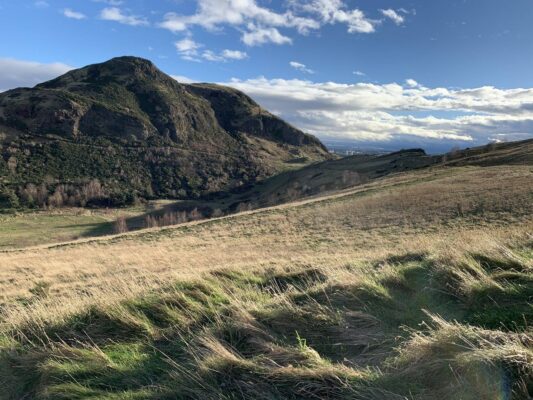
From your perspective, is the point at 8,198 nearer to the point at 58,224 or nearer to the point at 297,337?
the point at 58,224

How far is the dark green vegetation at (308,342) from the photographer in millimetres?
3486

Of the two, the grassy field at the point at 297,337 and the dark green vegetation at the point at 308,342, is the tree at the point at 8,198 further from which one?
the dark green vegetation at the point at 308,342

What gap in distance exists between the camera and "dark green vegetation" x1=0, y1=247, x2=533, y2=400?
3486mm

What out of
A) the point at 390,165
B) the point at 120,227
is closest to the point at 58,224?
the point at 120,227

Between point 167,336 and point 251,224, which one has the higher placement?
point 167,336

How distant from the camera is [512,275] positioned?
19.0 ft

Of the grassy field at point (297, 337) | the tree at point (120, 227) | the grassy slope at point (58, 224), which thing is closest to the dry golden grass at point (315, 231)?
the grassy field at point (297, 337)

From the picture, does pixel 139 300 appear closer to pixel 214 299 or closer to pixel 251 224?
pixel 214 299

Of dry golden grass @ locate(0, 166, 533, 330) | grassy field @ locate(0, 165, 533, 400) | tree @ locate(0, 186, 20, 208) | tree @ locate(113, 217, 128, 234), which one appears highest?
grassy field @ locate(0, 165, 533, 400)

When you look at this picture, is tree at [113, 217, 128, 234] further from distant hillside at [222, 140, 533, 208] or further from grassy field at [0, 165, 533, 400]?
grassy field at [0, 165, 533, 400]

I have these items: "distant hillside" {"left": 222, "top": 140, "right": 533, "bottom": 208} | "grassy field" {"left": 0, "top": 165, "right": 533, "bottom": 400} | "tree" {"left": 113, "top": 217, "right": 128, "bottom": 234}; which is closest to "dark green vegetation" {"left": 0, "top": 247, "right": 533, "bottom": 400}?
"grassy field" {"left": 0, "top": 165, "right": 533, "bottom": 400}

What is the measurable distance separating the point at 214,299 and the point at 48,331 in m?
2.27

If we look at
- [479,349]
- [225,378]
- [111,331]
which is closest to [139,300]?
[111,331]

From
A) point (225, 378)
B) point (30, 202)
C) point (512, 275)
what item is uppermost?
point (512, 275)
